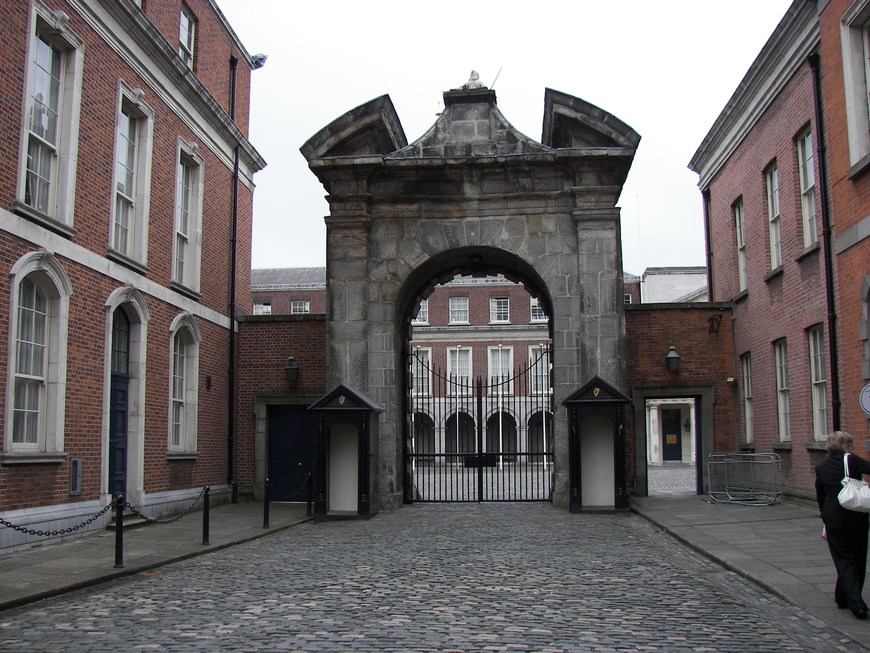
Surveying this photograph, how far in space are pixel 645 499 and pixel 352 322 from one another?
694 cm

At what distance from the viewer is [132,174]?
15.3m

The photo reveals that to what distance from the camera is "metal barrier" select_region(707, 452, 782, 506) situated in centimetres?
1603

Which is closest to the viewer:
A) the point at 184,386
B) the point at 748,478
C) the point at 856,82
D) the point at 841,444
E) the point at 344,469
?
the point at 841,444

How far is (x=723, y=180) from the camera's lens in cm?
2094

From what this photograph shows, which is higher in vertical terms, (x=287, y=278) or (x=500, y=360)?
(x=287, y=278)

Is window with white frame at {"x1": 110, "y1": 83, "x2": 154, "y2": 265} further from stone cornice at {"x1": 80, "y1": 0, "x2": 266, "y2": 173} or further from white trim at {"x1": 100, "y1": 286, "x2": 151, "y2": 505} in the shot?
white trim at {"x1": 100, "y1": 286, "x2": 151, "y2": 505}

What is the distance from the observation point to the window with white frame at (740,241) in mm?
19538

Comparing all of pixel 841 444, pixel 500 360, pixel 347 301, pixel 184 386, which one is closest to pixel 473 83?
pixel 347 301

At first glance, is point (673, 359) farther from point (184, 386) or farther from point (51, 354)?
point (51, 354)

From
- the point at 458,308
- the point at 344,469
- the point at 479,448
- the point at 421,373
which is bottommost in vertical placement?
the point at 344,469

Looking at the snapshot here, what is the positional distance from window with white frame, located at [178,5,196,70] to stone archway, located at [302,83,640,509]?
10.9 ft

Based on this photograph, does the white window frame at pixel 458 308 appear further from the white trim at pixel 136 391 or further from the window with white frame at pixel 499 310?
the white trim at pixel 136 391

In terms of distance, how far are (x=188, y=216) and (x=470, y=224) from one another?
225 inches

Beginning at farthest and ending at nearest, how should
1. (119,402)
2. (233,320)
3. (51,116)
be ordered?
(233,320), (119,402), (51,116)
